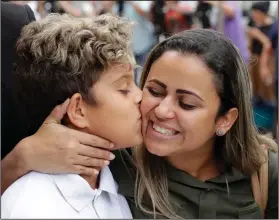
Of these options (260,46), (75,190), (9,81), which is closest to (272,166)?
(75,190)

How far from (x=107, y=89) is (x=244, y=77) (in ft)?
1.71

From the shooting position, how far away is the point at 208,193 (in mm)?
1528

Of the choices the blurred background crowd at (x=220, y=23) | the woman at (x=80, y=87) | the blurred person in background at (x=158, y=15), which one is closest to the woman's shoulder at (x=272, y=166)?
the woman at (x=80, y=87)

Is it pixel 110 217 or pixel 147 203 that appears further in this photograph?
pixel 147 203

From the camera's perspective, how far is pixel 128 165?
1.61m

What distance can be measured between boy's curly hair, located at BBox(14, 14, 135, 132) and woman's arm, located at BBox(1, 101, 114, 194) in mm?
63

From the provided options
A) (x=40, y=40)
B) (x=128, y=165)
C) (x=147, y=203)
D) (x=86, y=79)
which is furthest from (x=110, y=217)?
(x=40, y=40)

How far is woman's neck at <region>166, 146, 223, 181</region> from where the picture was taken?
1609 millimetres

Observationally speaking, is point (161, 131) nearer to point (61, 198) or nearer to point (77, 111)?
point (77, 111)

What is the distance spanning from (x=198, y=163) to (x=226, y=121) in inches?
7.4

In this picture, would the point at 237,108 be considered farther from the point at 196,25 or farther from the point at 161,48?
the point at 196,25

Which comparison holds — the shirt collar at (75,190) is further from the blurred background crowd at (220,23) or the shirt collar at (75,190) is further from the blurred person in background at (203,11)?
the blurred person in background at (203,11)

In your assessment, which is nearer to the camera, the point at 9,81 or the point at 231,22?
the point at 9,81

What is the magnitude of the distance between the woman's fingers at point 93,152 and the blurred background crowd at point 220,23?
7.85 feet
